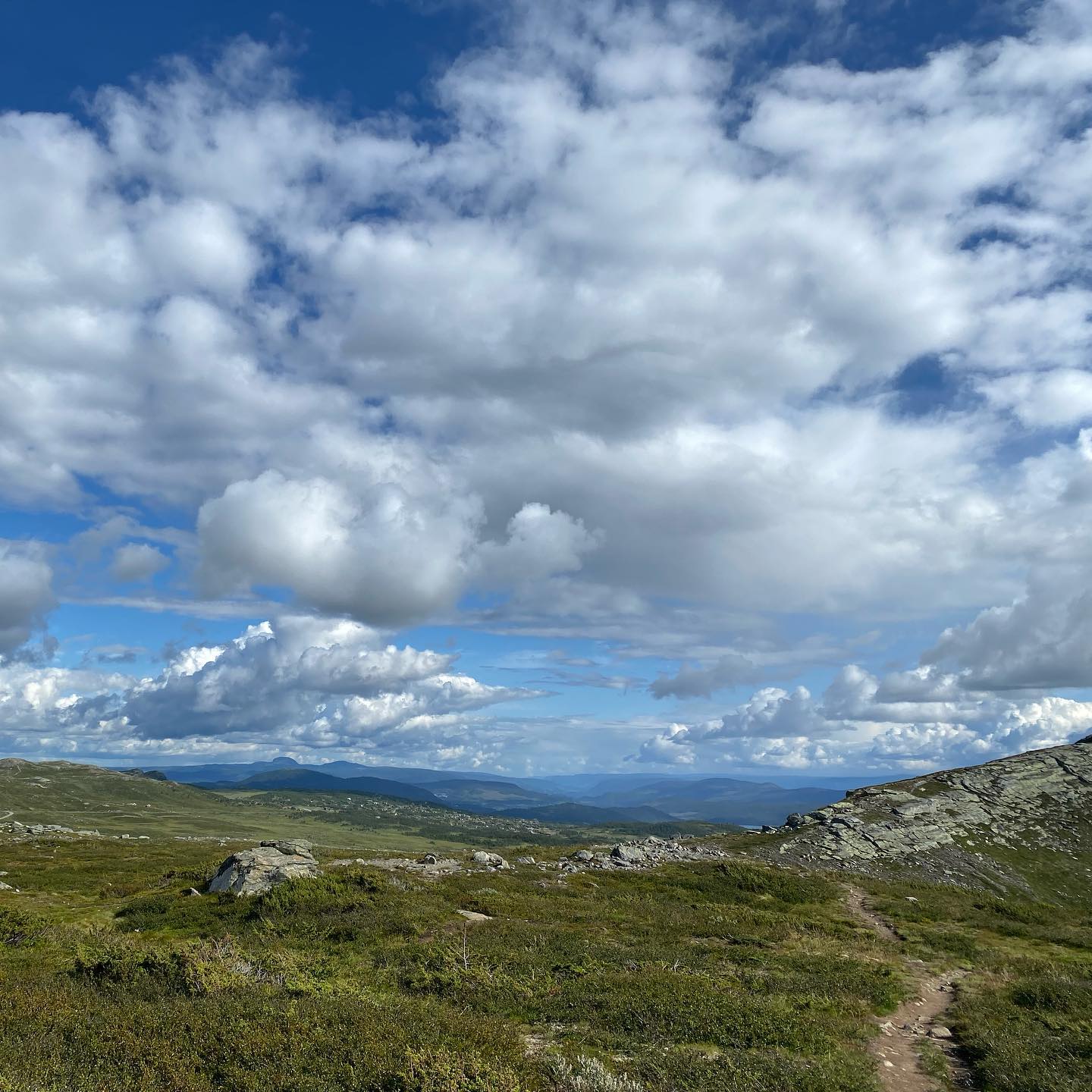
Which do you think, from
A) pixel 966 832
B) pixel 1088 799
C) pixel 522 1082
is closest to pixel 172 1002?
pixel 522 1082

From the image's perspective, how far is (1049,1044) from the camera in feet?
57.7

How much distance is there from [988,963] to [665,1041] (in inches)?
869

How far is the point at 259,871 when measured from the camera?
38.5 meters

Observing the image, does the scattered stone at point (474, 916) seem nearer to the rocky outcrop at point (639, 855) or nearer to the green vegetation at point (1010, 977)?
the rocky outcrop at point (639, 855)

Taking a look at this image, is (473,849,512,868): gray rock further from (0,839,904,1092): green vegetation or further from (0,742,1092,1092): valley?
(0,839,904,1092): green vegetation

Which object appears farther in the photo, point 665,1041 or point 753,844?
point 753,844

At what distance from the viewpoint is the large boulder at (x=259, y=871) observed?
37.1m

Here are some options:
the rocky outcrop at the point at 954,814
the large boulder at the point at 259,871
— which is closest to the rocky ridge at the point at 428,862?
the large boulder at the point at 259,871

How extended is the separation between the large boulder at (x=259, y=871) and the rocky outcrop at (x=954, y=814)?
46.7m

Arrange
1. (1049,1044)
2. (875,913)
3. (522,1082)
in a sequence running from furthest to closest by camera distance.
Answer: (875,913), (1049,1044), (522,1082)

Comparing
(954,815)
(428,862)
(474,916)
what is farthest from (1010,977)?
(954,815)

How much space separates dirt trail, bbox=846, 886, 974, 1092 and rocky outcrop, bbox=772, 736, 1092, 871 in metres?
41.6

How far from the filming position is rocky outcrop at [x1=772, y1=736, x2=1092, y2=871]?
224ft

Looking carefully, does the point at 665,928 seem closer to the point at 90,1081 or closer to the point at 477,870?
the point at 477,870
